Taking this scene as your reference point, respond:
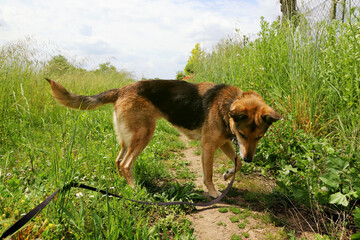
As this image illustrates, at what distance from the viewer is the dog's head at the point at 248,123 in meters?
2.93

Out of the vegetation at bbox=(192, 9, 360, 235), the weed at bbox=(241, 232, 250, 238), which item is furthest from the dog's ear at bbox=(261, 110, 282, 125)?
the weed at bbox=(241, 232, 250, 238)

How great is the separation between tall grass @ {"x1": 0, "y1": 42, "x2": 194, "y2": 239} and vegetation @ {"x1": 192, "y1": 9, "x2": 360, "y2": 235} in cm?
142

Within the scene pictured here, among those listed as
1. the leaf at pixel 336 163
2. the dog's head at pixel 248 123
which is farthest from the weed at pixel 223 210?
the leaf at pixel 336 163

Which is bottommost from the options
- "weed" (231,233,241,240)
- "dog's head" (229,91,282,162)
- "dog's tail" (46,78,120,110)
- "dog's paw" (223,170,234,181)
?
"weed" (231,233,241,240)

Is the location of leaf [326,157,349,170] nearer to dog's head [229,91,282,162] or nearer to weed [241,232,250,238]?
dog's head [229,91,282,162]

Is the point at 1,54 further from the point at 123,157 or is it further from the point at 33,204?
the point at 33,204

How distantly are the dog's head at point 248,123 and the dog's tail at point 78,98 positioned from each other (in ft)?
6.18

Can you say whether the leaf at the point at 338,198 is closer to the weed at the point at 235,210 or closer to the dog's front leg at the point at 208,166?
the weed at the point at 235,210

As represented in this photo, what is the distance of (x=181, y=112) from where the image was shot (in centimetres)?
360

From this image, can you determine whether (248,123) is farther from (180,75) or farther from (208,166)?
(180,75)

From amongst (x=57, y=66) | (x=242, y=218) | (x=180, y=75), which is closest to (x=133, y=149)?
(x=242, y=218)

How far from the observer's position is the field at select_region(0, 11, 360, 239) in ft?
6.70

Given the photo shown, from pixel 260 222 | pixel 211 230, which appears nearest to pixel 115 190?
pixel 211 230

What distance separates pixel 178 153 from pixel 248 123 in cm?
A: 237
